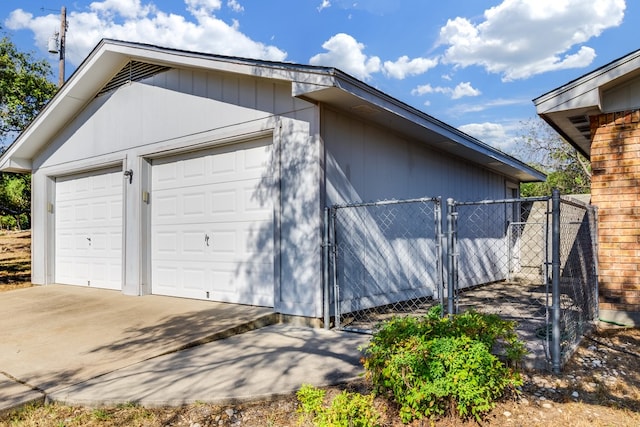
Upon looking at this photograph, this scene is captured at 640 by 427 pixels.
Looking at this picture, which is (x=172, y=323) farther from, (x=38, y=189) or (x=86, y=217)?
(x=38, y=189)

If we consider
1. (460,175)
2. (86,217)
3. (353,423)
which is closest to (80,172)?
(86,217)

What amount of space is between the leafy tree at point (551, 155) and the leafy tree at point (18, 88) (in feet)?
69.7

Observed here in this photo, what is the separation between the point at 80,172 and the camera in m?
8.54

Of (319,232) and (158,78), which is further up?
(158,78)

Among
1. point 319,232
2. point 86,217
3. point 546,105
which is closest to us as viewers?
point 319,232

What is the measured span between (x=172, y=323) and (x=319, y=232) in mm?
2143

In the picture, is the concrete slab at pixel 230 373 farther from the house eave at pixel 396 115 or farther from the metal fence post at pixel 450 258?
the house eave at pixel 396 115

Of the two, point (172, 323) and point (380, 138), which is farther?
point (380, 138)

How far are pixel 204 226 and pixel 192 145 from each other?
127 centimetres

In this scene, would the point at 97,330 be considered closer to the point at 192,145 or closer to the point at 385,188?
the point at 192,145

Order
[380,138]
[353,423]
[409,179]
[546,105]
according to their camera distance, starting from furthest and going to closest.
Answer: [409,179] → [380,138] → [546,105] → [353,423]

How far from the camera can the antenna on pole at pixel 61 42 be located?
1423 centimetres

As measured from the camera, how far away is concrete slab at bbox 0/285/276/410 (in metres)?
3.74

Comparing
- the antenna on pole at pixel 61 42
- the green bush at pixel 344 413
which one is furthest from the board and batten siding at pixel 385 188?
the antenna on pole at pixel 61 42
